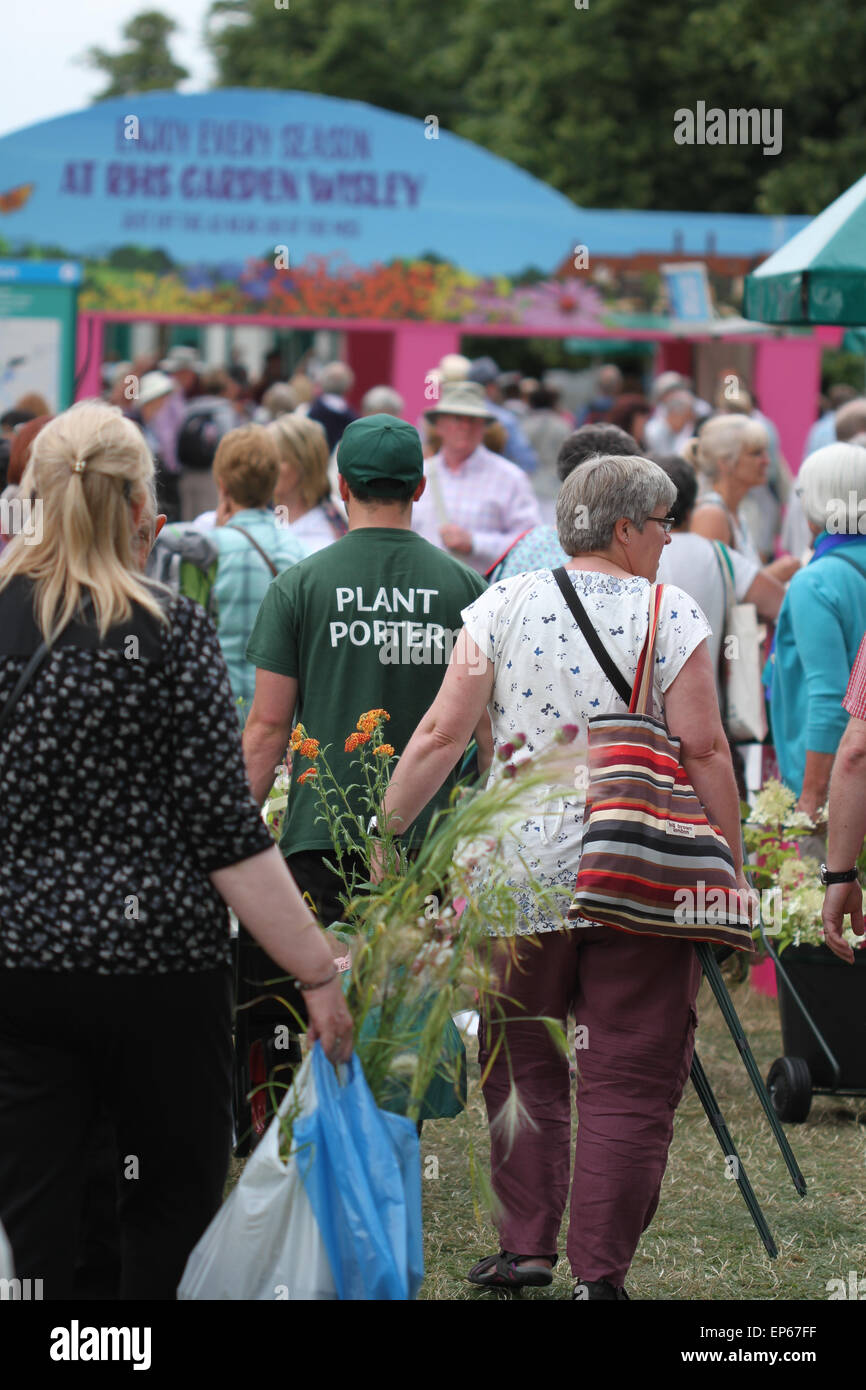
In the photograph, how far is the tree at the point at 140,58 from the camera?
69.4 metres

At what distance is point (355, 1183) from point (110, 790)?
709mm

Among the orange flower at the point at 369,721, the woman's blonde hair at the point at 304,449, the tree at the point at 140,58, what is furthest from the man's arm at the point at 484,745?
the tree at the point at 140,58

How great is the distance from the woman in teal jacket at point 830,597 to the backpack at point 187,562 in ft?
5.90

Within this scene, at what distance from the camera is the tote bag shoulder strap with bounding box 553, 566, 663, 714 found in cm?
347

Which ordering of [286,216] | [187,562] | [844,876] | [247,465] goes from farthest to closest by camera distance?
[286,216] → [247,465] → [187,562] → [844,876]

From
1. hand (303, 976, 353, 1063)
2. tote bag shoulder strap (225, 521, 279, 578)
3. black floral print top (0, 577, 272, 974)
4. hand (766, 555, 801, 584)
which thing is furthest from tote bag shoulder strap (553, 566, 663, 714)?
hand (766, 555, 801, 584)

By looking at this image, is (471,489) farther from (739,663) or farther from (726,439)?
(739,663)

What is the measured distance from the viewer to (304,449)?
240 inches

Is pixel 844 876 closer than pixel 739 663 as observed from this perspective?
Yes

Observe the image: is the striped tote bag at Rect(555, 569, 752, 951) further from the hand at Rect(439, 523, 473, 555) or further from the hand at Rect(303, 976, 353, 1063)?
the hand at Rect(439, 523, 473, 555)

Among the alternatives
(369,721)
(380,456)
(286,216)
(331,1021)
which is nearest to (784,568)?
(380,456)

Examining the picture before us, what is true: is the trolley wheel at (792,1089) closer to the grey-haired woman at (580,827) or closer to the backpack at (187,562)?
the grey-haired woman at (580,827)

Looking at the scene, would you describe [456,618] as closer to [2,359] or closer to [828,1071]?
[828,1071]
